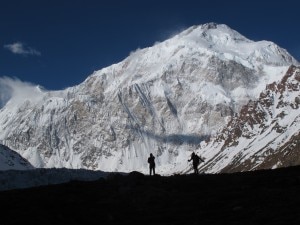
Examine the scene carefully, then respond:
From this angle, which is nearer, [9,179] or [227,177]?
[227,177]

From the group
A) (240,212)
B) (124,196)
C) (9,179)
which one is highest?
(9,179)

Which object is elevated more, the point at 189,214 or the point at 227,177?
the point at 227,177

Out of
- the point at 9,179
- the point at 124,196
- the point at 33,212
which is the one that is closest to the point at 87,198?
the point at 124,196

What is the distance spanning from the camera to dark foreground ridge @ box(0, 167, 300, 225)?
38125mm

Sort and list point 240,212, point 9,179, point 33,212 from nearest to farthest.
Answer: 1. point 240,212
2. point 33,212
3. point 9,179

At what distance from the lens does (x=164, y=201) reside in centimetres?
4450

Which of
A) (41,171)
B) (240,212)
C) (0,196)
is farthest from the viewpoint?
(41,171)

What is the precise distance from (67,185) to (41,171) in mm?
35379

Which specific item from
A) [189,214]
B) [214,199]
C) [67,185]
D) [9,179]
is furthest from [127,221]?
[9,179]

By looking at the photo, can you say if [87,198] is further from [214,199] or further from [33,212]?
[214,199]

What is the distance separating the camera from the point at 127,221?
1567 inches

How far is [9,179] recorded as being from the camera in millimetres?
80562

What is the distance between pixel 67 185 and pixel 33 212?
391 inches

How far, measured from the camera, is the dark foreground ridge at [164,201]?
38.1m
